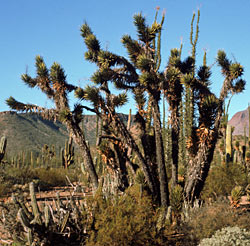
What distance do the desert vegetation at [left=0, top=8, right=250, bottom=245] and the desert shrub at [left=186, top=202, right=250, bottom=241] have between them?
0.06 feet

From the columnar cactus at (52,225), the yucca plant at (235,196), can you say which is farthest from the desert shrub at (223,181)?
the columnar cactus at (52,225)

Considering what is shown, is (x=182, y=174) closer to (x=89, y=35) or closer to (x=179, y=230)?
(x=179, y=230)

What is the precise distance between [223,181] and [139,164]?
17.4 feet

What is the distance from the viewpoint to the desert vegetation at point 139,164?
215 inches

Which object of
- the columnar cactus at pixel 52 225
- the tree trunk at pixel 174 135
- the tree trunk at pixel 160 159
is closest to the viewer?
the columnar cactus at pixel 52 225

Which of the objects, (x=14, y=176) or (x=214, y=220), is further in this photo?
(x=14, y=176)

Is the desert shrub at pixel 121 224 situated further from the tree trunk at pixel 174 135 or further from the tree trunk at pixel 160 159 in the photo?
the tree trunk at pixel 174 135

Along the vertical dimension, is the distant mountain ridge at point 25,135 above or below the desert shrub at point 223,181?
above

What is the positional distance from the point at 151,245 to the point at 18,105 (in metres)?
6.74

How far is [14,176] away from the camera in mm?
17141

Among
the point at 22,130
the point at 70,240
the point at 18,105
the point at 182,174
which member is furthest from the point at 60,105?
the point at 22,130

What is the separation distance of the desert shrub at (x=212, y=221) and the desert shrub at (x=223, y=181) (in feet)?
15.0

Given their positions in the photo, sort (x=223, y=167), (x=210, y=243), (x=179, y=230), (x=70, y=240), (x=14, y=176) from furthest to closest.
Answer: (x=14, y=176) → (x=223, y=167) → (x=179, y=230) → (x=70, y=240) → (x=210, y=243)

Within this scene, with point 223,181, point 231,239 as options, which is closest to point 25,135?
point 223,181
